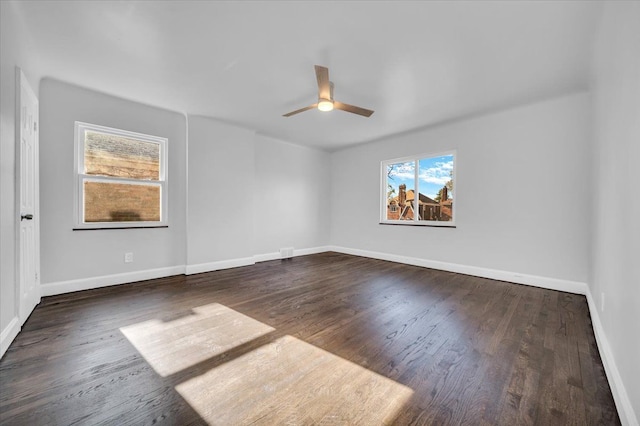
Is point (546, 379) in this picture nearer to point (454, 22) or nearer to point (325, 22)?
A: point (454, 22)

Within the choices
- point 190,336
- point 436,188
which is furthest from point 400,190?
point 190,336

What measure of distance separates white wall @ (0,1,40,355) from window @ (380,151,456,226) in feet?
16.7

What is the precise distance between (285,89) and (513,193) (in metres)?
3.52

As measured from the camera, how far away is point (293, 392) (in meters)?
1.50

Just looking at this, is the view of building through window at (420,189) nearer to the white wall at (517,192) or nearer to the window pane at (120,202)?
the white wall at (517,192)

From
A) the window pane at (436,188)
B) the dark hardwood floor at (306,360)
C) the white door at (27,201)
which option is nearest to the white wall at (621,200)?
the dark hardwood floor at (306,360)

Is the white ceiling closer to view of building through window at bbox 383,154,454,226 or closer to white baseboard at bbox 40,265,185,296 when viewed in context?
view of building through window at bbox 383,154,454,226

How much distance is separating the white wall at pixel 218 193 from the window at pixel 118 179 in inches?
18.0

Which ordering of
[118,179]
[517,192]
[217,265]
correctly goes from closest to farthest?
1. [118,179]
2. [517,192]
3. [217,265]

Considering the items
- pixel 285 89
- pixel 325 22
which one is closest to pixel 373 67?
pixel 325 22

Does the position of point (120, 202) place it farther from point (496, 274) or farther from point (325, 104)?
point (496, 274)

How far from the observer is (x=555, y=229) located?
342 cm

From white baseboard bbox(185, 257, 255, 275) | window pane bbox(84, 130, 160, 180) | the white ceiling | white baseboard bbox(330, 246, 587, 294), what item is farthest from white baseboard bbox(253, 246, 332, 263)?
the white ceiling

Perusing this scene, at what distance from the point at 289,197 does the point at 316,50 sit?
11.9ft
